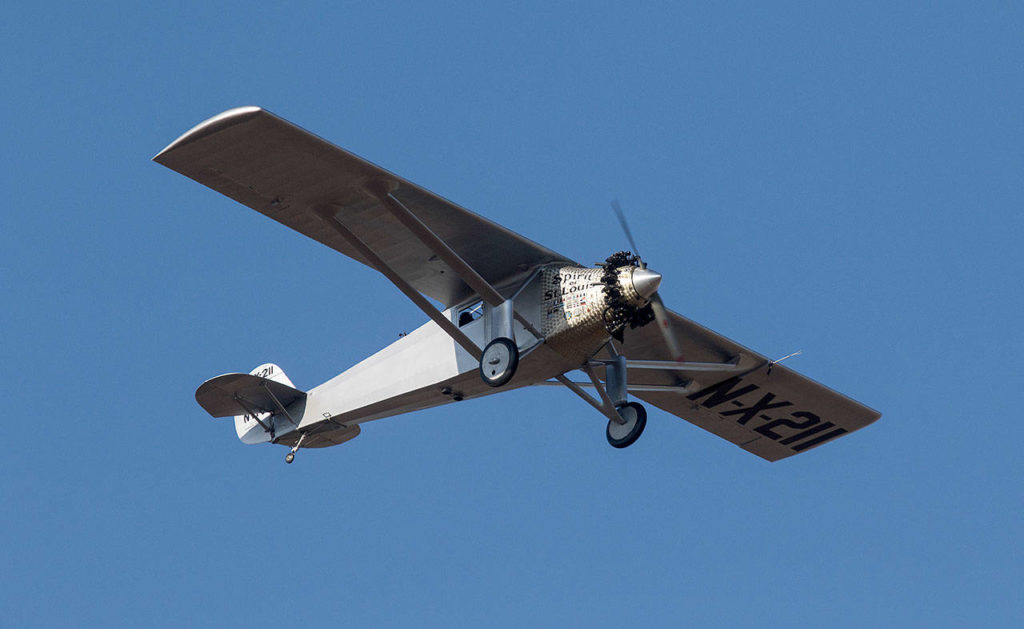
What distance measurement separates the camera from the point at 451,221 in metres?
19.5

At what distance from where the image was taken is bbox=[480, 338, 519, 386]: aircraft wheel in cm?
1862

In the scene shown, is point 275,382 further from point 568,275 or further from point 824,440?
point 824,440

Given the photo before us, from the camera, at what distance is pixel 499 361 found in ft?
61.7

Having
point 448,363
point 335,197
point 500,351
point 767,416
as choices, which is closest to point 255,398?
point 448,363

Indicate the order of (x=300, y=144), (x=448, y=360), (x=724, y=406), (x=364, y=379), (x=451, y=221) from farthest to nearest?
1. (x=724, y=406)
2. (x=364, y=379)
3. (x=448, y=360)
4. (x=451, y=221)
5. (x=300, y=144)

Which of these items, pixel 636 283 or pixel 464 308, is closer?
pixel 636 283

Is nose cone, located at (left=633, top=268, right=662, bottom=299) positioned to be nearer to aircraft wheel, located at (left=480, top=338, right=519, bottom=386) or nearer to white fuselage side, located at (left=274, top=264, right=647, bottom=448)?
white fuselage side, located at (left=274, top=264, right=647, bottom=448)

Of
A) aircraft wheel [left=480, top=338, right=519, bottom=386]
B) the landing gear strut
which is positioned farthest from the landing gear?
aircraft wheel [left=480, top=338, right=519, bottom=386]

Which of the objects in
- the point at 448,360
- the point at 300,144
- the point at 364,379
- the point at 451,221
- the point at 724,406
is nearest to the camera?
the point at 300,144

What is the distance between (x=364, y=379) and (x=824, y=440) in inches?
326

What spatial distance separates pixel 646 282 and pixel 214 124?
5951mm

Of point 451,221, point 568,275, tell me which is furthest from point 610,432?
point 451,221

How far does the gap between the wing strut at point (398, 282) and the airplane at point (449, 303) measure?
0.8 inches

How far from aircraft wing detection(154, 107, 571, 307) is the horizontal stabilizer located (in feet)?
13.8
